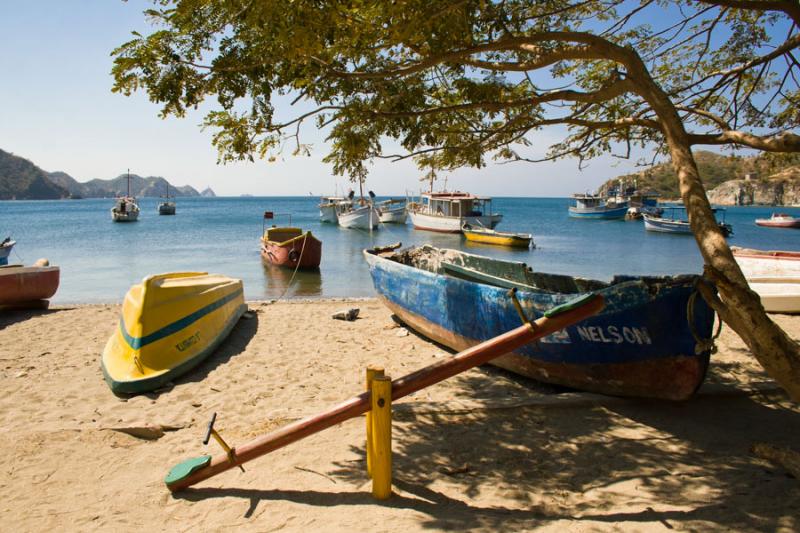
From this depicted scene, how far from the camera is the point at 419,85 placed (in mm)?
6074

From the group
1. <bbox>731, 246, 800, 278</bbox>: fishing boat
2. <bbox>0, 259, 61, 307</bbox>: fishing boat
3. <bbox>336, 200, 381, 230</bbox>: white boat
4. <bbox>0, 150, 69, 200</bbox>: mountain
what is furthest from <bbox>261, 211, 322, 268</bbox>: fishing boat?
<bbox>0, 150, 69, 200</bbox>: mountain

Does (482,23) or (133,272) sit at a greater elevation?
(482,23)

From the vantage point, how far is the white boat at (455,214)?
125 feet

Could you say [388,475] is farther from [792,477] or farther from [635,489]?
[792,477]

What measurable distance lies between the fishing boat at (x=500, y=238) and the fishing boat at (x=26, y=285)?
24.6 meters

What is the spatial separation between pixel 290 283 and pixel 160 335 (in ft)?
36.7

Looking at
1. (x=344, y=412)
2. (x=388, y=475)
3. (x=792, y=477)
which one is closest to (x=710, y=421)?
(x=792, y=477)

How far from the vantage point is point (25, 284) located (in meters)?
10.9

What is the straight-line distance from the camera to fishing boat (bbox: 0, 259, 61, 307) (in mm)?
10594

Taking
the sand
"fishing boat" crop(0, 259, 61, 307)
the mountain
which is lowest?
the sand

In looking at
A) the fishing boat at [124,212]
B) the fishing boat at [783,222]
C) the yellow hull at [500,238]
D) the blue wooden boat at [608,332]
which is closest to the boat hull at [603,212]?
the fishing boat at [783,222]

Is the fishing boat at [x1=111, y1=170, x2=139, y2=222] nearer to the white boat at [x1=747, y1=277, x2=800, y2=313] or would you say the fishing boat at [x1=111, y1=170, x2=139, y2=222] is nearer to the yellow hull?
the yellow hull

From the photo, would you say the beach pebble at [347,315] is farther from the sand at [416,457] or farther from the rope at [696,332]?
the rope at [696,332]

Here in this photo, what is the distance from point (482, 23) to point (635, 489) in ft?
13.9
